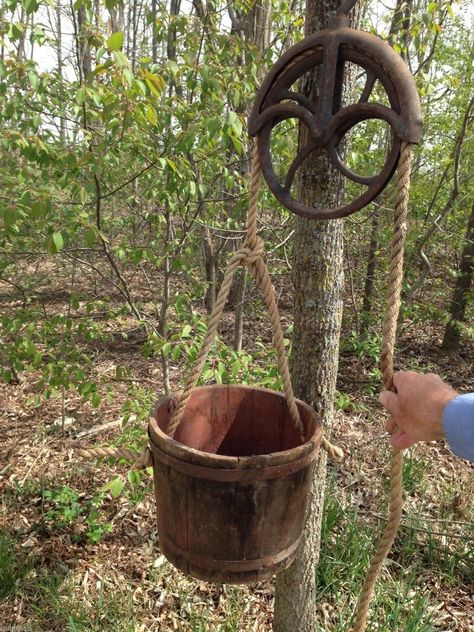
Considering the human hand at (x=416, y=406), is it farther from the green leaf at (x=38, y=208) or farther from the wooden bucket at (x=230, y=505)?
the green leaf at (x=38, y=208)

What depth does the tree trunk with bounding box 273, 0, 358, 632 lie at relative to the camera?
5.17 ft

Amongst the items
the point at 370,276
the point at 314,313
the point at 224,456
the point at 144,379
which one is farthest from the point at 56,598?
the point at 370,276

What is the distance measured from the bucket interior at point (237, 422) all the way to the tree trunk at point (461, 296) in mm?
3640

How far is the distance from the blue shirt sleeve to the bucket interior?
2.04ft

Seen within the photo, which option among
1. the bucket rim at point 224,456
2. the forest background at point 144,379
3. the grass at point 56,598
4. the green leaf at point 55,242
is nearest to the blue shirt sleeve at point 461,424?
the bucket rim at point 224,456

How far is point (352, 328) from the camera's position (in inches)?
200

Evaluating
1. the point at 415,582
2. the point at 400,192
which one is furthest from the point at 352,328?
the point at 400,192

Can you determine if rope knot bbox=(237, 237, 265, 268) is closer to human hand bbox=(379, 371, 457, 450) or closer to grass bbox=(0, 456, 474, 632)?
human hand bbox=(379, 371, 457, 450)

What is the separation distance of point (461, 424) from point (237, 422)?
90cm

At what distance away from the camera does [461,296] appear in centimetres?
502

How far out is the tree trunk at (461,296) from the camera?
4.80m

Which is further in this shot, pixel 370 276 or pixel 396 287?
pixel 370 276

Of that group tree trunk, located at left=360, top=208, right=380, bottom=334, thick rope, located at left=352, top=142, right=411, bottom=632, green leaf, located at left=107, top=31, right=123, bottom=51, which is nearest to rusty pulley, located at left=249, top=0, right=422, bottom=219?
thick rope, located at left=352, top=142, right=411, bottom=632

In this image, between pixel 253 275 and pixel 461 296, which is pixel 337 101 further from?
pixel 461 296
